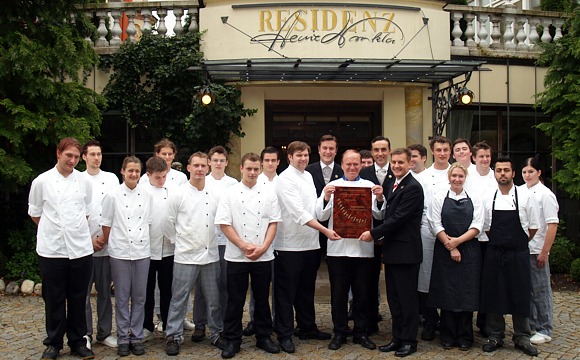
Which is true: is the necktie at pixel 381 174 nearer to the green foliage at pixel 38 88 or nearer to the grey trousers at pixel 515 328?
the grey trousers at pixel 515 328

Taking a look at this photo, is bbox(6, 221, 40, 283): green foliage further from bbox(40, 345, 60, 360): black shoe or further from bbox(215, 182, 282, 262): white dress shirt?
bbox(215, 182, 282, 262): white dress shirt

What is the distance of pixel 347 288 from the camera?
6.50 m

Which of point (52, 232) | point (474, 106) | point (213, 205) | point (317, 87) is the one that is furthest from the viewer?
point (474, 106)

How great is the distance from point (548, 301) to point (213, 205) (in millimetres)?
3732

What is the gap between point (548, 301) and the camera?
6715 millimetres

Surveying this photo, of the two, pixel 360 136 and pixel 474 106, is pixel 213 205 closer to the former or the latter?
pixel 360 136

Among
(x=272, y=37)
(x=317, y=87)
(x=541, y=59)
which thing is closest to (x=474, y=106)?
(x=541, y=59)

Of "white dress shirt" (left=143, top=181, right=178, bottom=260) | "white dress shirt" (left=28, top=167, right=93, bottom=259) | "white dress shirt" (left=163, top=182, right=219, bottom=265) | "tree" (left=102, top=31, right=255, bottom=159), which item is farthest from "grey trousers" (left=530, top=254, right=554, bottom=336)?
"tree" (left=102, top=31, right=255, bottom=159)

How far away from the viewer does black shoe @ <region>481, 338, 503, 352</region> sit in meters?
6.34

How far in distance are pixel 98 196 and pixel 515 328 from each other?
4.54 meters

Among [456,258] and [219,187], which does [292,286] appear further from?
[456,258]

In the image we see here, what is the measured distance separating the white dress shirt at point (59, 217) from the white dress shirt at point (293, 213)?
193cm

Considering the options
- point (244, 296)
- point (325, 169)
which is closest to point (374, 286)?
point (325, 169)

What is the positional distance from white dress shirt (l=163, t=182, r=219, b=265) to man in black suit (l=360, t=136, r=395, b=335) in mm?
1738
